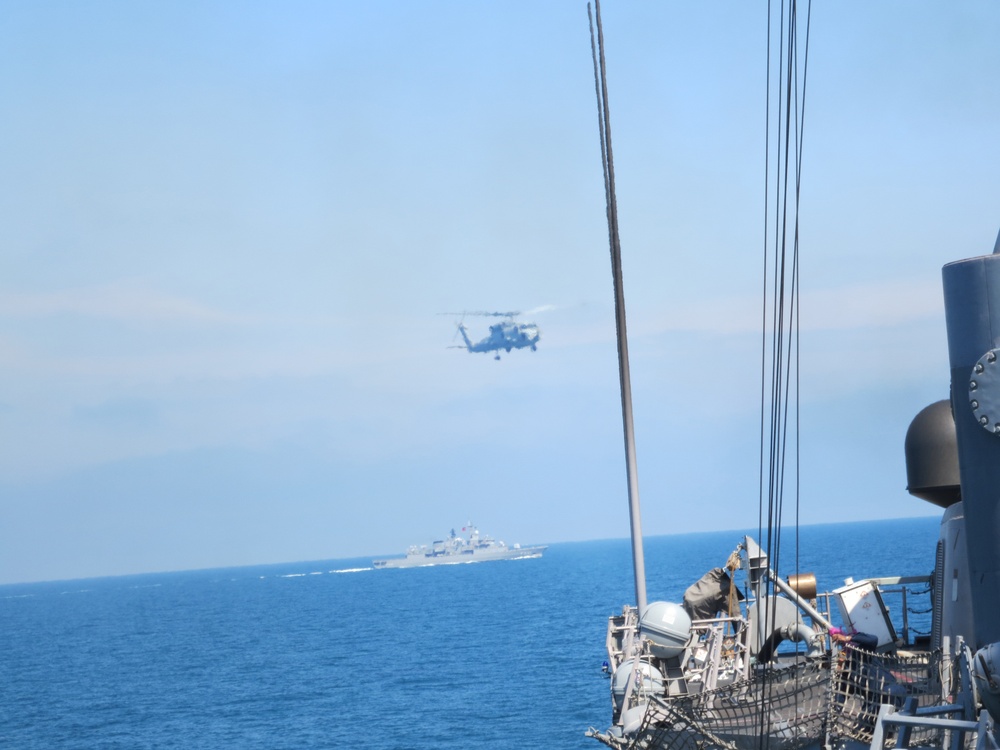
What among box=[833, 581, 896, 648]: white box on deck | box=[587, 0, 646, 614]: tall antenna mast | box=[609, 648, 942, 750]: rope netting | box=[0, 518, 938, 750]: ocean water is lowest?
box=[0, 518, 938, 750]: ocean water

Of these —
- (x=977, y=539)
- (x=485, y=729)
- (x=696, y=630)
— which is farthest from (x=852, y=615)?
(x=485, y=729)

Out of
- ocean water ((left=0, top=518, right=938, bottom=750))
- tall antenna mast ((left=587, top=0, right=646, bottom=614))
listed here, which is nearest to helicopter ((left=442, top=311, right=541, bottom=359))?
ocean water ((left=0, top=518, right=938, bottom=750))

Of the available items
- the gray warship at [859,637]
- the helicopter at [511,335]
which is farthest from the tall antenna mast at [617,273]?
the helicopter at [511,335]

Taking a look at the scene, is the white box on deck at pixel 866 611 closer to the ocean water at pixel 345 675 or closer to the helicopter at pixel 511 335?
the ocean water at pixel 345 675

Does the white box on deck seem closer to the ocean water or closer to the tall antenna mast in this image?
the tall antenna mast

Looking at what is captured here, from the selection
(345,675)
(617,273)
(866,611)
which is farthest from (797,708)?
(345,675)

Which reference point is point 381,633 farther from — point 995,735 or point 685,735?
point 995,735
